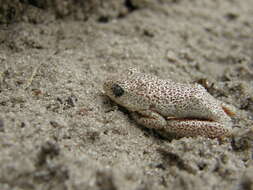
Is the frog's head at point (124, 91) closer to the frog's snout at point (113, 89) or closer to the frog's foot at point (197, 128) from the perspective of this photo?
the frog's snout at point (113, 89)

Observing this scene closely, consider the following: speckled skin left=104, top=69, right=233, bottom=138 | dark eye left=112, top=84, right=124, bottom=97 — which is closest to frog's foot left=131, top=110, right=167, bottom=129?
speckled skin left=104, top=69, right=233, bottom=138

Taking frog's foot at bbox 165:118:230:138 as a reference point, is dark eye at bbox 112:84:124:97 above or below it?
above

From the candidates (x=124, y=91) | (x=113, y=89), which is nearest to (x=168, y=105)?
(x=124, y=91)

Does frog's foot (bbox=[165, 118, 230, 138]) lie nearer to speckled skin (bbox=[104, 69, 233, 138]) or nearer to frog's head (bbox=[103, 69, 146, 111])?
speckled skin (bbox=[104, 69, 233, 138])

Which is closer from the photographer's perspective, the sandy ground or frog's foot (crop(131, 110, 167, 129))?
the sandy ground

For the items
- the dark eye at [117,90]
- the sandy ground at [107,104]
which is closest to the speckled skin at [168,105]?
the dark eye at [117,90]
